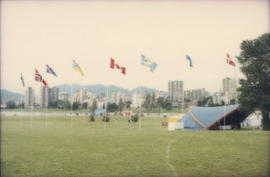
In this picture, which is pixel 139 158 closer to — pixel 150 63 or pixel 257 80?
pixel 150 63

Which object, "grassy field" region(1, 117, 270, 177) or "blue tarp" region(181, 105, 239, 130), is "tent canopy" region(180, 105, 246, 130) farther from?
"grassy field" region(1, 117, 270, 177)

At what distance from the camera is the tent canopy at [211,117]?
33959mm

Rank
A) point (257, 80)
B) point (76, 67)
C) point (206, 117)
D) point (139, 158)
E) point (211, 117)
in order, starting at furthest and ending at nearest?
point (76, 67)
point (206, 117)
point (211, 117)
point (257, 80)
point (139, 158)

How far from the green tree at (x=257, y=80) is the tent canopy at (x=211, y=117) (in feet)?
8.03

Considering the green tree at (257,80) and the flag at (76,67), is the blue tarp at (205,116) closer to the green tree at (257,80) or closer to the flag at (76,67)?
the green tree at (257,80)

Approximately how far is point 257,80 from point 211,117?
7377 mm

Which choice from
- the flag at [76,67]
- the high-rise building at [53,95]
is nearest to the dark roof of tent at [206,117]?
the flag at [76,67]

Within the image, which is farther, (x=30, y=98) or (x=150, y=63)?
(x=30, y=98)

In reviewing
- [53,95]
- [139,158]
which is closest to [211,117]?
[139,158]

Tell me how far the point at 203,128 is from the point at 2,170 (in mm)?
25338

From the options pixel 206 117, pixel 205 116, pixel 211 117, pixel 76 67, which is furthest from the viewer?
pixel 76 67

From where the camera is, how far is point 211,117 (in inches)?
1366

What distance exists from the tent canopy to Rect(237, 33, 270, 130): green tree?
245cm

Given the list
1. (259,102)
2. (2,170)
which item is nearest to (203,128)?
(259,102)
